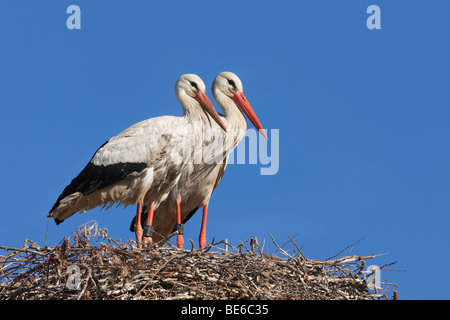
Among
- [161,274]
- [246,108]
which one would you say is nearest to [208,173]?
[246,108]

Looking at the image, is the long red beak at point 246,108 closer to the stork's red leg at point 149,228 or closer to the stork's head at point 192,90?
the stork's head at point 192,90

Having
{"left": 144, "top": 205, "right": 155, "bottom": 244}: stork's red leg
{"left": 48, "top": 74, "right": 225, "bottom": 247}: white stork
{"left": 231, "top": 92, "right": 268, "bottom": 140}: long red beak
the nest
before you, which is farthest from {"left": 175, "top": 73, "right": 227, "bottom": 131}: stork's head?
the nest

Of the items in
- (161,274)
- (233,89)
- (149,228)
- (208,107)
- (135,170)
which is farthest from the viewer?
(233,89)

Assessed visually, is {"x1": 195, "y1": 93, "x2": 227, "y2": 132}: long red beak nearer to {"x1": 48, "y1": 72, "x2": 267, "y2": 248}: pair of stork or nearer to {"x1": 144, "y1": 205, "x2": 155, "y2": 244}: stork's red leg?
{"x1": 48, "y1": 72, "x2": 267, "y2": 248}: pair of stork

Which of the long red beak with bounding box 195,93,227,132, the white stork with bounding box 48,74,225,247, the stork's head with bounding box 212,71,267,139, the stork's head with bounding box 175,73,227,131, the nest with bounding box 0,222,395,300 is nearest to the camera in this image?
the nest with bounding box 0,222,395,300

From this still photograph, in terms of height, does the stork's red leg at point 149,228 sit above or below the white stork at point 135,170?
below

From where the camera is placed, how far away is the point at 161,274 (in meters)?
5.89

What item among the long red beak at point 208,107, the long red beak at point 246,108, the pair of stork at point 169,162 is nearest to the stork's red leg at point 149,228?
the pair of stork at point 169,162

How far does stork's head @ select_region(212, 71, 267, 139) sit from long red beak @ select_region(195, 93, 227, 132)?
0.33 meters

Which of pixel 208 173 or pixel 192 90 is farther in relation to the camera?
pixel 192 90

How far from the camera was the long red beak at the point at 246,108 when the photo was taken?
28.4 ft

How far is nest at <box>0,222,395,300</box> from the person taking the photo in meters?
5.79

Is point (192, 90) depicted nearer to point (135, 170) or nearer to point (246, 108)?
point (246, 108)

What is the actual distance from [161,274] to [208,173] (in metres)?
2.79
